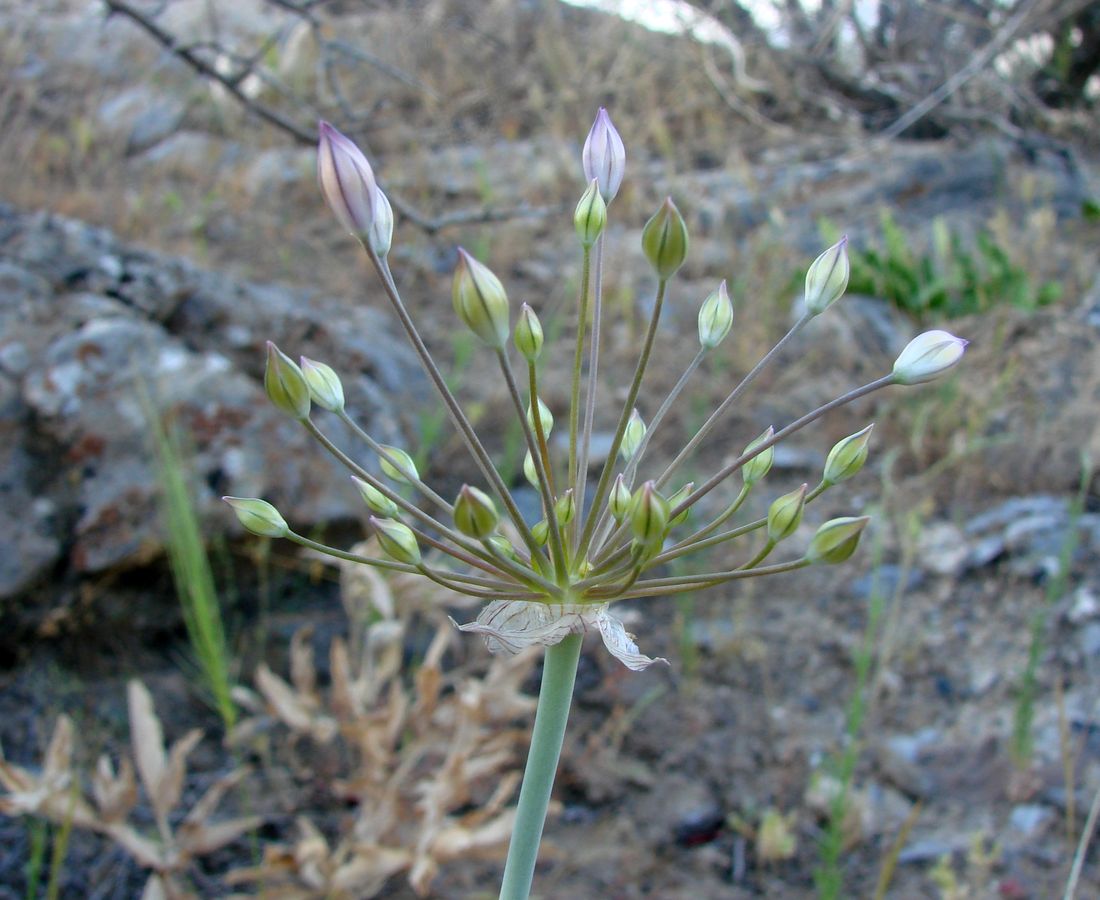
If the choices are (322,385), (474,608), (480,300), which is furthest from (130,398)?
(480,300)

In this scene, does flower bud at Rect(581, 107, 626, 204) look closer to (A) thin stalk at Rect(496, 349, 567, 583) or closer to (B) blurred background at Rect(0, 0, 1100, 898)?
(A) thin stalk at Rect(496, 349, 567, 583)

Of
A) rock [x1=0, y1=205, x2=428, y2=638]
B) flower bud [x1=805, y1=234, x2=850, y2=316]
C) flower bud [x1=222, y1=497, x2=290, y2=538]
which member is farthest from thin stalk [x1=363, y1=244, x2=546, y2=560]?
rock [x1=0, y1=205, x2=428, y2=638]

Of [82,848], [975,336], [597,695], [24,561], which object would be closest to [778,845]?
[597,695]

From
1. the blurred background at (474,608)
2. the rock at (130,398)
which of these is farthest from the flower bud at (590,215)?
the rock at (130,398)

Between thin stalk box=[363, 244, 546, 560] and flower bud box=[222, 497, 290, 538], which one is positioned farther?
flower bud box=[222, 497, 290, 538]

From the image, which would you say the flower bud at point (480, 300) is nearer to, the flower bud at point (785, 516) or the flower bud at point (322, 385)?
the flower bud at point (322, 385)

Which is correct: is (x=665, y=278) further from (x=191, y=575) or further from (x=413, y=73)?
(x=413, y=73)

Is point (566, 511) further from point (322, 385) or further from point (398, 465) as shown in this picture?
point (322, 385)
